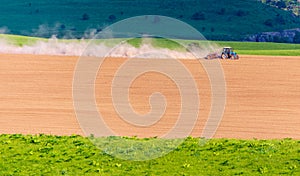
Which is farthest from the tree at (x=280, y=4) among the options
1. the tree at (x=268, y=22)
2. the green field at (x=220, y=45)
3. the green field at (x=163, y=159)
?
the green field at (x=163, y=159)

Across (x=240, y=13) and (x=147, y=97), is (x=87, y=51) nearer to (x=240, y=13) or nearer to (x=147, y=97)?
(x=147, y=97)

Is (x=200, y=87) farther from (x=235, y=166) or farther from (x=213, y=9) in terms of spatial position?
(x=213, y=9)

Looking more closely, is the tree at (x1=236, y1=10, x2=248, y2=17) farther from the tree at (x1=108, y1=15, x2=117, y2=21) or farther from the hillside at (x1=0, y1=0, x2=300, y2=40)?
the tree at (x1=108, y1=15, x2=117, y2=21)

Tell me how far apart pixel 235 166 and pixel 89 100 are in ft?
68.8

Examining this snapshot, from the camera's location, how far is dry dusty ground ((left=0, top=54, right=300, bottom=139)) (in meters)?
37.6

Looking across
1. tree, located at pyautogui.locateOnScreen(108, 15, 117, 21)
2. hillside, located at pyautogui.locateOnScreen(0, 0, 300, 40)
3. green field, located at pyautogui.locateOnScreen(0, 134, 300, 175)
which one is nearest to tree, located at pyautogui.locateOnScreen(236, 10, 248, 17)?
hillside, located at pyautogui.locateOnScreen(0, 0, 300, 40)

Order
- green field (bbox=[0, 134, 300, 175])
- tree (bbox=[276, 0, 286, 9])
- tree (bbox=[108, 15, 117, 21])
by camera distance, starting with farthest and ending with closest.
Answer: tree (bbox=[276, 0, 286, 9]) → tree (bbox=[108, 15, 117, 21]) → green field (bbox=[0, 134, 300, 175])

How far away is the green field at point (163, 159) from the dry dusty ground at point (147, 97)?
458 centimetres

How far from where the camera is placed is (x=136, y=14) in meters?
135

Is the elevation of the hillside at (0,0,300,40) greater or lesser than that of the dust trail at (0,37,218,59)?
greater

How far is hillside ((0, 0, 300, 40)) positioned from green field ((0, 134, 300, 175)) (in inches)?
3644

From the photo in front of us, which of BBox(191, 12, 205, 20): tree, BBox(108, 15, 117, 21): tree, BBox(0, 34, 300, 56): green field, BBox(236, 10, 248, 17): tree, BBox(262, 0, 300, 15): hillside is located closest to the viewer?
BBox(0, 34, 300, 56): green field

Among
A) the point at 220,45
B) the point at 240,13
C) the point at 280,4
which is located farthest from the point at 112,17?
the point at 220,45

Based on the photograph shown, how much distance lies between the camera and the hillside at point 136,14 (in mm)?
129125
